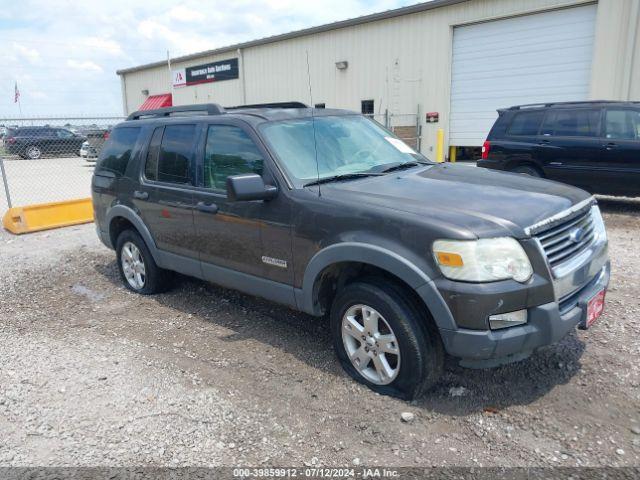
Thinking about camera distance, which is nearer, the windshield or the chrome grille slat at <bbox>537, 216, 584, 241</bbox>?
the chrome grille slat at <bbox>537, 216, 584, 241</bbox>

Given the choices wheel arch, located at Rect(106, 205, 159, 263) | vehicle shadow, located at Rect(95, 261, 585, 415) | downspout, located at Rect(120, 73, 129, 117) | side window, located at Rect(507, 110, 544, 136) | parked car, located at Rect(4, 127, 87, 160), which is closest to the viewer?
vehicle shadow, located at Rect(95, 261, 585, 415)

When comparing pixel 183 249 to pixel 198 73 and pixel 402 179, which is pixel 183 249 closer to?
pixel 402 179

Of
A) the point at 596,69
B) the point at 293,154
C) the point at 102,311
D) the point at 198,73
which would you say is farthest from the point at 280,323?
the point at 198,73

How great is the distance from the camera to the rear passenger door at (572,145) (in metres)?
8.65

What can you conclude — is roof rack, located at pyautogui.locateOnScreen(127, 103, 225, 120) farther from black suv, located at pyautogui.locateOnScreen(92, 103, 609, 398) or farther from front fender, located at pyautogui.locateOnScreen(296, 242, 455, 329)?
front fender, located at pyautogui.locateOnScreen(296, 242, 455, 329)

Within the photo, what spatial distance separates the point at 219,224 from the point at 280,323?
104 centimetres

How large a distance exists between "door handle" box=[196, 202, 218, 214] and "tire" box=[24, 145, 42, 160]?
2412 cm

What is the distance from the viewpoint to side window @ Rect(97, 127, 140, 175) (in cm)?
528

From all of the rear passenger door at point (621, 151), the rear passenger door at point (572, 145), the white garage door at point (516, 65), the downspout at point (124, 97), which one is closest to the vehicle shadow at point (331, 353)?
the rear passenger door at point (621, 151)

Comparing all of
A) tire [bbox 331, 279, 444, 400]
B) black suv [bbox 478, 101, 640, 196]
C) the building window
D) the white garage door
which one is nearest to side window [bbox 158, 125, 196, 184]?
tire [bbox 331, 279, 444, 400]

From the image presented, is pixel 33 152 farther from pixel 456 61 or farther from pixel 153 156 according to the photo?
pixel 153 156

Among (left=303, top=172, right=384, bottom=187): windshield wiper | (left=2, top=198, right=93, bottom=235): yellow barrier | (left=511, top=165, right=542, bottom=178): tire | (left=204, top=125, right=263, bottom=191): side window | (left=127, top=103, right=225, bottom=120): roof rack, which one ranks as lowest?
(left=2, top=198, right=93, bottom=235): yellow barrier

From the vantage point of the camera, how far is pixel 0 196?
44.2ft

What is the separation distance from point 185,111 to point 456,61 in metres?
12.6
